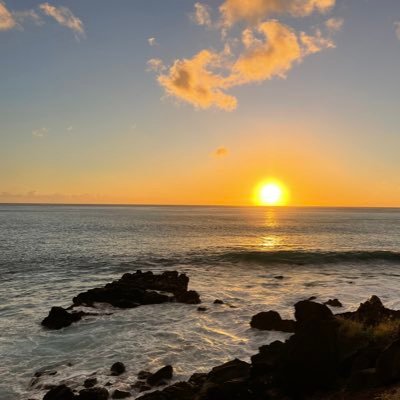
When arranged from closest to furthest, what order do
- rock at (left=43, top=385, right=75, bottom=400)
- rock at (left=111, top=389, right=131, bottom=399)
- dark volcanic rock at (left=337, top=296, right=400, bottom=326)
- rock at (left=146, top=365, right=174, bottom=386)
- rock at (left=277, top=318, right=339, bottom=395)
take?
rock at (left=277, top=318, right=339, bottom=395), rock at (left=43, top=385, right=75, bottom=400), rock at (left=111, top=389, right=131, bottom=399), rock at (left=146, top=365, right=174, bottom=386), dark volcanic rock at (left=337, top=296, right=400, bottom=326)

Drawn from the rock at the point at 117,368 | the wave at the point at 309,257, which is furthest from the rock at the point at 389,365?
the wave at the point at 309,257

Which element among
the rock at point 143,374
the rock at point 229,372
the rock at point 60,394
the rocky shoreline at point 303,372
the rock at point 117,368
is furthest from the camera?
the rock at point 117,368

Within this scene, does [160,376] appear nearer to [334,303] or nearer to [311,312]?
[311,312]

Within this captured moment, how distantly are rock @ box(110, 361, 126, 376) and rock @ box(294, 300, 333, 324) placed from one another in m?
8.41

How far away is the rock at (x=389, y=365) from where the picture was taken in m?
13.3

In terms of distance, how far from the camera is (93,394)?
52.6 feet

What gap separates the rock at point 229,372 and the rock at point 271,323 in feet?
25.9

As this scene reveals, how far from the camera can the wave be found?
6144cm

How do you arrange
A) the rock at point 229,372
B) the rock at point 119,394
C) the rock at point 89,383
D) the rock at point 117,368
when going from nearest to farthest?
the rock at point 119,394 → the rock at point 229,372 → the rock at point 89,383 → the rock at point 117,368

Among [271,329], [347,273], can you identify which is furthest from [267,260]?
[271,329]

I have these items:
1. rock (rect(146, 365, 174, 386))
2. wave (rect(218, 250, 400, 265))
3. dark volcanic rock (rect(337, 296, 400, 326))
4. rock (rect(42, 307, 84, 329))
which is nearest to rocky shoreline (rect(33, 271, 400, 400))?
rock (rect(146, 365, 174, 386))

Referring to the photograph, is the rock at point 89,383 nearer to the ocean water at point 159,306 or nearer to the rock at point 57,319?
the ocean water at point 159,306

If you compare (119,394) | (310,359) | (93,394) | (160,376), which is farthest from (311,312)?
(93,394)

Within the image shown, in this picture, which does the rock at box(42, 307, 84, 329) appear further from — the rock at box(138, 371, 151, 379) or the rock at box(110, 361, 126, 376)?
the rock at box(138, 371, 151, 379)
